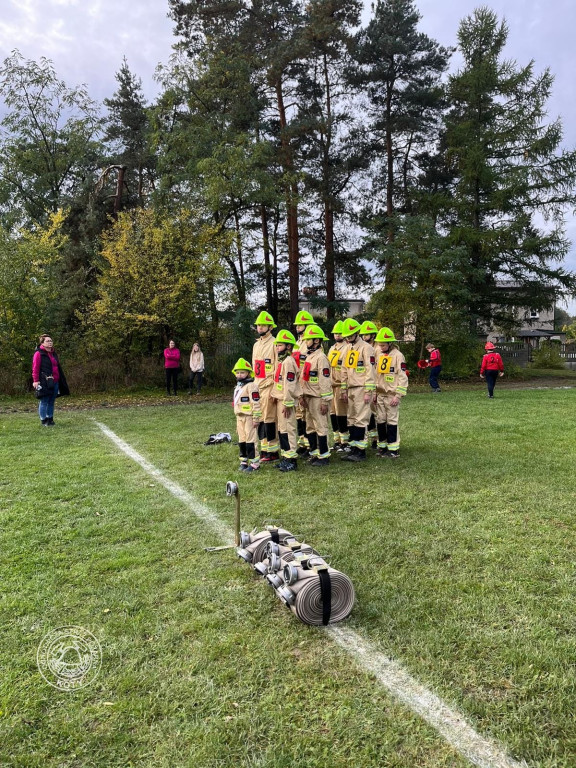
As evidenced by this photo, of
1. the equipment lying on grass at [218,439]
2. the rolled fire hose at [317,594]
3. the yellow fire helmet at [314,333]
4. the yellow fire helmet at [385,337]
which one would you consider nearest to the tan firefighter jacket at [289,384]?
the yellow fire helmet at [314,333]

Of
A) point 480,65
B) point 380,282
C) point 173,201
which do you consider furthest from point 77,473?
point 480,65

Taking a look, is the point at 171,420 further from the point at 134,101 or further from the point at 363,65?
the point at 134,101

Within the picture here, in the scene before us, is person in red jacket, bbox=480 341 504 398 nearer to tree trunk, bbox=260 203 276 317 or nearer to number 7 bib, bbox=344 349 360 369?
number 7 bib, bbox=344 349 360 369

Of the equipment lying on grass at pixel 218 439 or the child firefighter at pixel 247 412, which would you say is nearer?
the child firefighter at pixel 247 412

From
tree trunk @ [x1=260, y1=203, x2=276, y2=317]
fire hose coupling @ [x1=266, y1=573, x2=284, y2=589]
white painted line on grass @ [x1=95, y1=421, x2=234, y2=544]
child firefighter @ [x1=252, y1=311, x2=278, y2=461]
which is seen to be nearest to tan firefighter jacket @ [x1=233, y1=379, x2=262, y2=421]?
child firefighter @ [x1=252, y1=311, x2=278, y2=461]

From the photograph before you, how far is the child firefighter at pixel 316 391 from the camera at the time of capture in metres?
7.75

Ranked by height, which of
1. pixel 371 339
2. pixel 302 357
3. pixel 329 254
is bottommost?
pixel 302 357

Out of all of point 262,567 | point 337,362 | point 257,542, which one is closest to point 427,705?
point 262,567

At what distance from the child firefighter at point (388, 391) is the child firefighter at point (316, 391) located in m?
1.10

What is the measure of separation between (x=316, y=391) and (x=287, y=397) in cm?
56

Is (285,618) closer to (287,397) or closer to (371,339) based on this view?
(287,397)

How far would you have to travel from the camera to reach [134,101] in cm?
3055

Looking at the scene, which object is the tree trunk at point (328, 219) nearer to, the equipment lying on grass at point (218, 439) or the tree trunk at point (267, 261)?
the tree trunk at point (267, 261)

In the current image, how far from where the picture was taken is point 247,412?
743 cm
